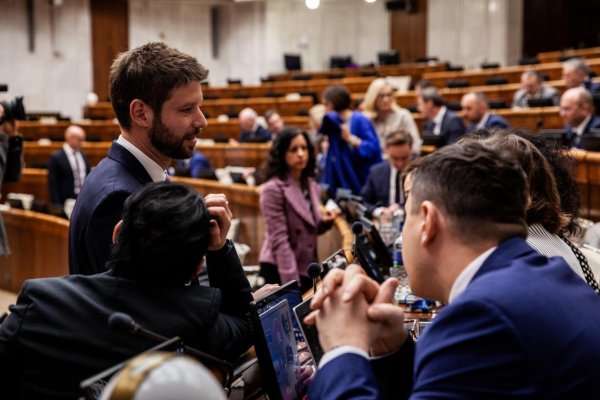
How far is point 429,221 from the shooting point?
4.37 ft

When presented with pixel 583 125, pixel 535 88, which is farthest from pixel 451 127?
pixel 535 88

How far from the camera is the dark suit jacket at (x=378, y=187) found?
16.9ft

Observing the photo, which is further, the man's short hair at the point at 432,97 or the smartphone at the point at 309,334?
the man's short hair at the point at 432,97

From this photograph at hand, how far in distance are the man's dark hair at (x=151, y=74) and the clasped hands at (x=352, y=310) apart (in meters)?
0.89

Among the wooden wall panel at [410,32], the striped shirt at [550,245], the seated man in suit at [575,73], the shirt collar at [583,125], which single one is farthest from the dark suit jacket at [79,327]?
the wooden wall panel at [410,32]

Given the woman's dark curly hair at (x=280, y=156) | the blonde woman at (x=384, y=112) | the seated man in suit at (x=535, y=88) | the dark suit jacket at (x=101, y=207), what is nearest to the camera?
the dark suit jacket at (x=101, y=207)

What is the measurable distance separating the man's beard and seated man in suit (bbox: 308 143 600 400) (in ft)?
2.80

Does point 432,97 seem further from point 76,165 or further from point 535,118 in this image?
point 76,165

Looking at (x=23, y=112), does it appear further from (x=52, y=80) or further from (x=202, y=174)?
(x=52, y=80)

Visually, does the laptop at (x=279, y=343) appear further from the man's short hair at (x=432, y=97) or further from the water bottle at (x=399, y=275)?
the man's short hair at (x=432, y=97)

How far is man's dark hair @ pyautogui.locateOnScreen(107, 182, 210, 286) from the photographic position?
1.47 m

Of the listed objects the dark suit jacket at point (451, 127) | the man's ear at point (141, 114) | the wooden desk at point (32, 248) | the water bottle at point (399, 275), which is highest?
the man's ear at point (141, 114)

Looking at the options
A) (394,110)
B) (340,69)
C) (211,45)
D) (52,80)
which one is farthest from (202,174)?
(211,45)

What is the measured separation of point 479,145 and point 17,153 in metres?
3.47
